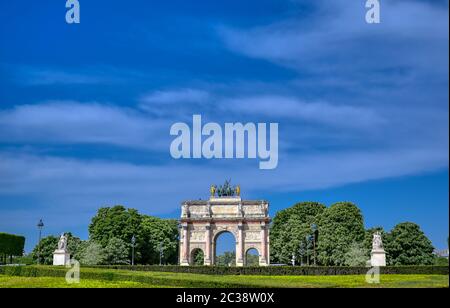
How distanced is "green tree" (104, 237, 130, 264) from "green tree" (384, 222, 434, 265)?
2933 centimetres

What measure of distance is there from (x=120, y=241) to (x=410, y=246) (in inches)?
1261

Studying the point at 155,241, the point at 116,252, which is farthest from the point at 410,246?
the point at 155,241

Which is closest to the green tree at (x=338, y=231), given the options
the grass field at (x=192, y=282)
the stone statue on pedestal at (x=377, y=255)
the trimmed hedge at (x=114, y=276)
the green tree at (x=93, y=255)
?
the stone statue on pedestal at (x=377, y=255)

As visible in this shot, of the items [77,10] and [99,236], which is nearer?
[77,10]

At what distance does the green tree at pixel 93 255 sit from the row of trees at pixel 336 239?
23581mm

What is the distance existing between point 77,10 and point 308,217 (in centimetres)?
6087

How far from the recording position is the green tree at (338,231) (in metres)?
62.2

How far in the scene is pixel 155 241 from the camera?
→ 77.6 metres

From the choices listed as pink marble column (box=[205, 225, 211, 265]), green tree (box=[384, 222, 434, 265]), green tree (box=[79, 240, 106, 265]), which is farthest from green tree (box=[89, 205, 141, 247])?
green tree (box=[384, 222, 434, 265])

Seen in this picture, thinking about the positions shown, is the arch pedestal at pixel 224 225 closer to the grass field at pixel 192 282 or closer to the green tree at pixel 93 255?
the green tree at pixel 93 255
